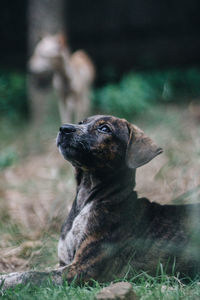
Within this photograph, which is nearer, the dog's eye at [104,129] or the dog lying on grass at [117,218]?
the dog lying on grass at [117,218]

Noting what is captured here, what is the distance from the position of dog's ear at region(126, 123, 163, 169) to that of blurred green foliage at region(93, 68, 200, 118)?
187 inches

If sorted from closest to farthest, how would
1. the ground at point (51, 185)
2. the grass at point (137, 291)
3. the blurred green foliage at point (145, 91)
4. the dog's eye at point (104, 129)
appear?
the grass at point (137, 291), the dog's eye at point (104, 129), the ground at point (51, 185), the blurred green foliage at point (145, 91)

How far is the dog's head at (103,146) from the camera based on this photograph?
3.10 metres

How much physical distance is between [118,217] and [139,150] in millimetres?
517

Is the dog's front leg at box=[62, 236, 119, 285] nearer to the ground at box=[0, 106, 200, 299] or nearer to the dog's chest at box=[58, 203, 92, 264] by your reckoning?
the dog's chest at box=[58, 203, 92, 264]

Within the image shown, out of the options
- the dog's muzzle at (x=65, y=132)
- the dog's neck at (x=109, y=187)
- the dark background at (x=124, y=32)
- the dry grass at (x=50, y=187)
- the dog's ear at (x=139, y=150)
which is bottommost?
the dry grass at (x=50, y=187)

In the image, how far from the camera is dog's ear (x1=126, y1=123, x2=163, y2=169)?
3.04 m

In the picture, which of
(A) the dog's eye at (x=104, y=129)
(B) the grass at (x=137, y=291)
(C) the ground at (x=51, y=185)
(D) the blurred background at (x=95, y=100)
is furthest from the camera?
(D) the blurred background at (x=95, y=100)

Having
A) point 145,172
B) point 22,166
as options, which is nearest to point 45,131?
point 22,166

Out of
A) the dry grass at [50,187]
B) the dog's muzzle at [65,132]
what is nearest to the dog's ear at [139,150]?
the dog's muzzle at [65,132]

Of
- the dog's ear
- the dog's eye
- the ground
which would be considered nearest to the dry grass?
the ground

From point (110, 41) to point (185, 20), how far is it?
83.7 inches

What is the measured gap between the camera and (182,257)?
3.06 metres

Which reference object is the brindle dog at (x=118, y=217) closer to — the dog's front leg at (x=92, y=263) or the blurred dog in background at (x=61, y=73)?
the dog's front leg at (x=92, y=263)
